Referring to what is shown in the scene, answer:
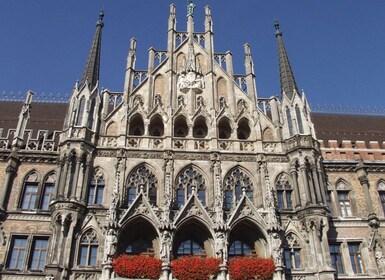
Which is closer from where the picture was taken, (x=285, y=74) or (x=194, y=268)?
(x=194, y=268)

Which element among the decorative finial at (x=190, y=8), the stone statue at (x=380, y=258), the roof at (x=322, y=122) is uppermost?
the decorative finial at (x=190, y=8)

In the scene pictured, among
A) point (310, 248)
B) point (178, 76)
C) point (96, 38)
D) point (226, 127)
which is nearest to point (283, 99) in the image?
point (226, 127)

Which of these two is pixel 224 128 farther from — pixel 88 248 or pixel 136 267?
pixel 88 248

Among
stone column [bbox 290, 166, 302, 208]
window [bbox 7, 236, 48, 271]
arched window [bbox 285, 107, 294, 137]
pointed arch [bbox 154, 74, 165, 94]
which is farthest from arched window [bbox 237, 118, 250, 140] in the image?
window [bbox 7, 236, 48, 271]

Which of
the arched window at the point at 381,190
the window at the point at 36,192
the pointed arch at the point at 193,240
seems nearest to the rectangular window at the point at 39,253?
the window at the point at 36,192

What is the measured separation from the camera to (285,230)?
1950cm

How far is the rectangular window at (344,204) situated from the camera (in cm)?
2136

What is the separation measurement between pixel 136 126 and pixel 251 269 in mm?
10057

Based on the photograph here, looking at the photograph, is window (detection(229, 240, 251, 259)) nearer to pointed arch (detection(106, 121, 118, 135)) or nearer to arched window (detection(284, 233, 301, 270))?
arched window (detection(284, 233, 301, 270))

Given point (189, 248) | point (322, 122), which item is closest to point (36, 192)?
point (189, 248)

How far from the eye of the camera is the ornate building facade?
18312 millimetres

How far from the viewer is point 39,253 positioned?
739 inches

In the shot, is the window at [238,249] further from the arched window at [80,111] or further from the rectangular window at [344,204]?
the arched window at [80,111]

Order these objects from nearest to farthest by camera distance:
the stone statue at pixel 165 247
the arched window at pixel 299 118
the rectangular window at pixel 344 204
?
the stone statue at pixel 165 247 < the rectangular window at pixel 344 204 < the arched window at pixel 299 118
